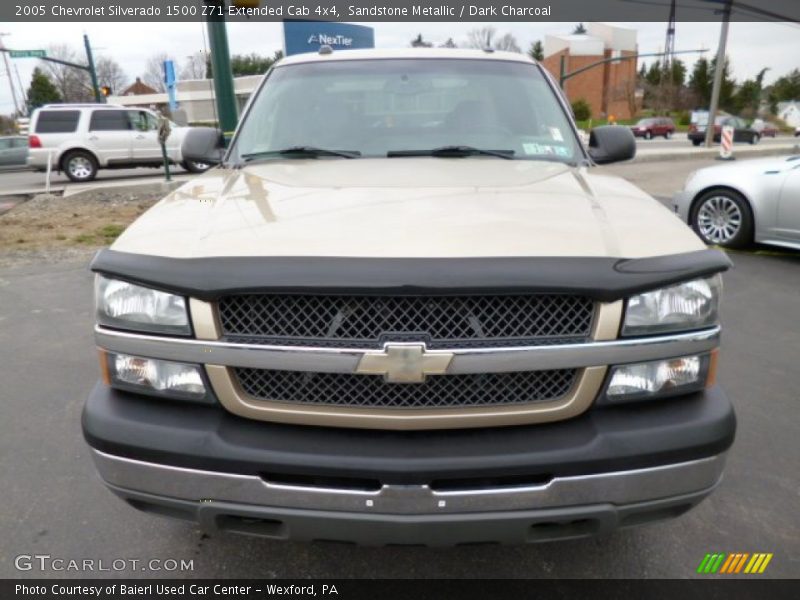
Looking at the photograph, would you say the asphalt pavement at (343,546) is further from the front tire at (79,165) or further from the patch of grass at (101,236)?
the front tire at (79,165)

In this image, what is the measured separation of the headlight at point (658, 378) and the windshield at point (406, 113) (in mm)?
1467

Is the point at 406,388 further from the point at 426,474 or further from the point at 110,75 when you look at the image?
the point at 110,75

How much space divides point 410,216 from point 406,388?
576 millimetres

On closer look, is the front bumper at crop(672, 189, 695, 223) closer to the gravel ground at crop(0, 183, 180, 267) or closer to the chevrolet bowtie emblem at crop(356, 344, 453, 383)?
the chevrolet bowtie emblem at crop(356, 344, 453, 383)

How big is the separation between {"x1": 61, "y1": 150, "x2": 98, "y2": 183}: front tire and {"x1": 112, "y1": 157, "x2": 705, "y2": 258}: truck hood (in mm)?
16131

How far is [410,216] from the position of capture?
2041mm

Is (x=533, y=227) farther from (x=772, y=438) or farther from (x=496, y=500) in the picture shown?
(x=772, y=438)

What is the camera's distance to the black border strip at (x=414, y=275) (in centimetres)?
172

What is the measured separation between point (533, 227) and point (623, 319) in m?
0.40

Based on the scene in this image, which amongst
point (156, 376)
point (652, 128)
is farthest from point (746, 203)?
point (652, 128)

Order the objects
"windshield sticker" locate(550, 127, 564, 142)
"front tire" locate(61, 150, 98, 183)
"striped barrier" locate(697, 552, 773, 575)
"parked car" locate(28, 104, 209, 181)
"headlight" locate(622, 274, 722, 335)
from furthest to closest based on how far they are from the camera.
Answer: "front tire" locate(61, 150, 98, 183)
"parked car" locate(28, 104, 209, 181)
"windshield sticker" locate(550, 127, 564, 142)
"striped barrier" locate(697, 552, 773, 575)
"headlight" locate(622, 274, 722, 335)

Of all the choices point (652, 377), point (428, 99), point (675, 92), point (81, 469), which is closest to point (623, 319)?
point (652, 377)
